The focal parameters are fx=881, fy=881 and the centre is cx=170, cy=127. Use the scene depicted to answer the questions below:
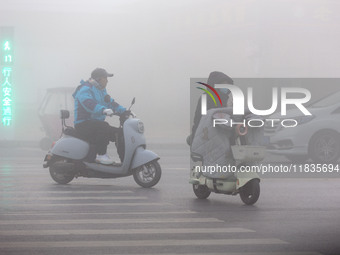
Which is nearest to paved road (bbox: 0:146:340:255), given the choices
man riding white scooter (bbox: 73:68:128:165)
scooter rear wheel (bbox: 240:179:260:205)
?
scooter rear wheel (bbox: 240:179:260:205)

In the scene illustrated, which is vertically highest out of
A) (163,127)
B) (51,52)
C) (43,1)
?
(43,1)

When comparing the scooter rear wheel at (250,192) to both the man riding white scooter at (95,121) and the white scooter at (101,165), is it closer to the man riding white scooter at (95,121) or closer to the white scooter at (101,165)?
the white scooter at (101,165)

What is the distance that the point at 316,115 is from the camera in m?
18.1

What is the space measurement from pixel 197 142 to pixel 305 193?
7.08ft

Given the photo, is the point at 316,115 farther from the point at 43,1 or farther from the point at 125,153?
the point at 43,1

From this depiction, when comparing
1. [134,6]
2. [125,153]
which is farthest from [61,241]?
[134,6]

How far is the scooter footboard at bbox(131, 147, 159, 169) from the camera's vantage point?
12.9 meters

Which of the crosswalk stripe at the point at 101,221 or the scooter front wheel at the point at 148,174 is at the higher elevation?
the scooter front wheel at the point at 148,174

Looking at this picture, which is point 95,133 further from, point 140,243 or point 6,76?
point 6,76

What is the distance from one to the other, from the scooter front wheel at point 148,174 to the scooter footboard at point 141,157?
0.33 ft

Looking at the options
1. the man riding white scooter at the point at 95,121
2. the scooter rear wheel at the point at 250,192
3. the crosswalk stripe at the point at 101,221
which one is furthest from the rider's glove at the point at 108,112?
the crosswalk stripe at the point at 101,221

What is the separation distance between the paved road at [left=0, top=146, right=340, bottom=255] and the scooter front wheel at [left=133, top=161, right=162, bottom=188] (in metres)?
0.13

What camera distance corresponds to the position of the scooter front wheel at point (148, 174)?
1294cm

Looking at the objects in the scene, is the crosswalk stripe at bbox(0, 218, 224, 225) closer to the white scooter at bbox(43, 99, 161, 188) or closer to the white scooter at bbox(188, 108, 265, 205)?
the white scooter at bbox(188, 108, 265, 205)
